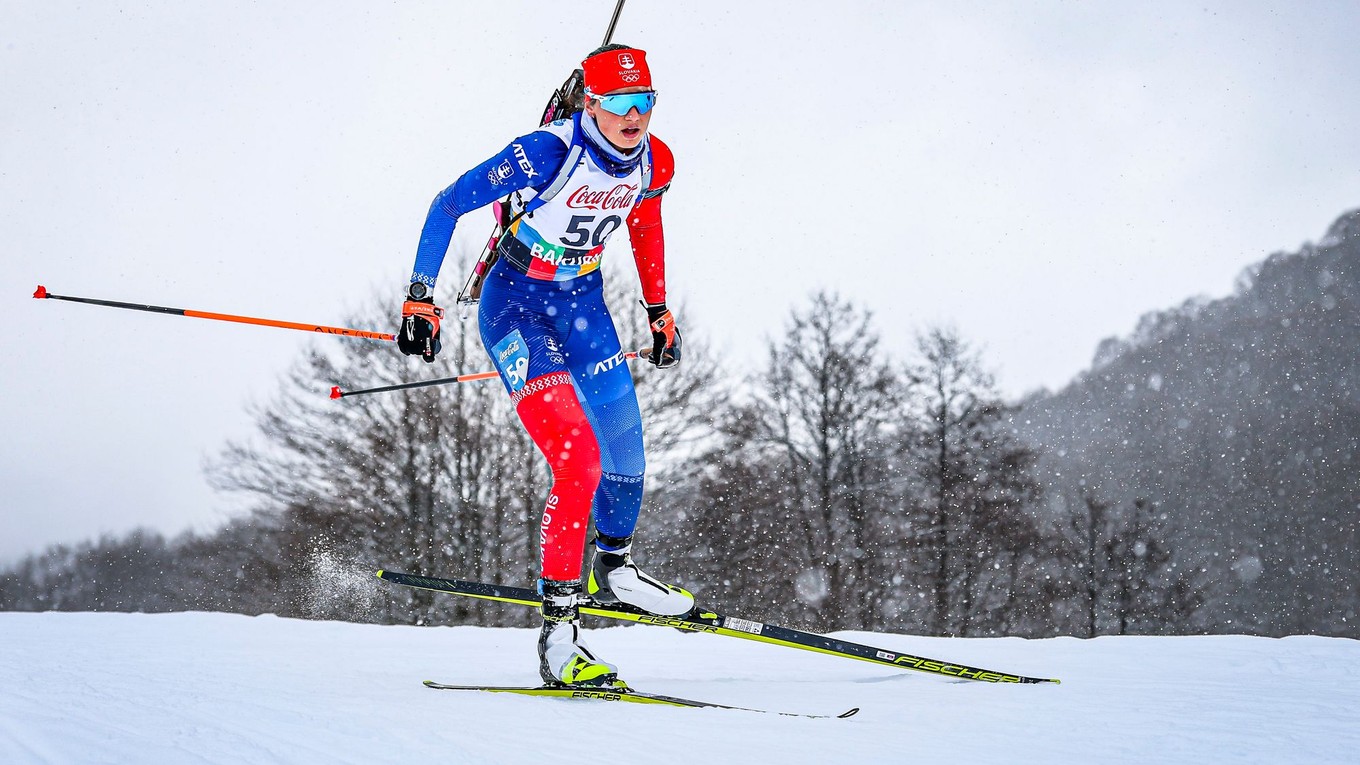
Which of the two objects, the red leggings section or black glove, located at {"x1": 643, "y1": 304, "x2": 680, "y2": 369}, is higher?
black glove, located at {"x1": 643, "y1": 304, "x2": 680, "y2": 369}

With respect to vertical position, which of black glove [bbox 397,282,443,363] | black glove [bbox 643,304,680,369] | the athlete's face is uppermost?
the athlete's face

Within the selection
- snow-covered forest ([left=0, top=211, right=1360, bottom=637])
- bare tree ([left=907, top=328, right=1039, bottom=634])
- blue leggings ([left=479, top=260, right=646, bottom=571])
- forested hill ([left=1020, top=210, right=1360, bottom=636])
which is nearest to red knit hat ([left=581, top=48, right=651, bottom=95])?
blue leggings ([left=479, top=260, right=646, bottom=571])

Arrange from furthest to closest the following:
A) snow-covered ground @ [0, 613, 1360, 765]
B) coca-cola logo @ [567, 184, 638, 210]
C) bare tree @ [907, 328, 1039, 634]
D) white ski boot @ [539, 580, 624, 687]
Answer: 1. bare tree @ [907, 328, 1039, 634]
2. coca-cola logo @ [567, 184, 638, 210]
3. white ski boot @ [539, 580, 624, 687]
4. snow-covered ground @ [0, 613, 1360, 765]

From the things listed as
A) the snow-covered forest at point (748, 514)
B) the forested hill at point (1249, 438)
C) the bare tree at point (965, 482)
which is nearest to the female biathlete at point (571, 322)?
the snow-covered forest at point (748, 514)

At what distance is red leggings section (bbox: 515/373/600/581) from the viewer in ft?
11.0

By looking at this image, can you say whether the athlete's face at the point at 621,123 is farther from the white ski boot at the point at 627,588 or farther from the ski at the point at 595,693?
the ski at the point at 595,693

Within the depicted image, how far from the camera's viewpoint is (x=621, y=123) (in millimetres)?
3355

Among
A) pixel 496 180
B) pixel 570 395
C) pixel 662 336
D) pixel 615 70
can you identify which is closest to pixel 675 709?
pixel 570 395

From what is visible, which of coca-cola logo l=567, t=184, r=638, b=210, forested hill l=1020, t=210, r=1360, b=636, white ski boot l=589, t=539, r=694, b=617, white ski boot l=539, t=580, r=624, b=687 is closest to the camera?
white ski boot l=539, t=580, r=624, b=687

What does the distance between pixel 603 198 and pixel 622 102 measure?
0.39 metres

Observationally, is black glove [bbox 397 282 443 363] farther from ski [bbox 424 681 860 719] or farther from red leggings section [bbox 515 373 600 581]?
ski [bbox 424 681 860 719]

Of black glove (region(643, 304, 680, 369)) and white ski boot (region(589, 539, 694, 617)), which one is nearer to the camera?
white ski boot (region(589, 539, 694, 617))

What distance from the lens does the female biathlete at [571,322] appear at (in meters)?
3.35

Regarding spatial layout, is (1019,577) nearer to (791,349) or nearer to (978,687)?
(791,349)
